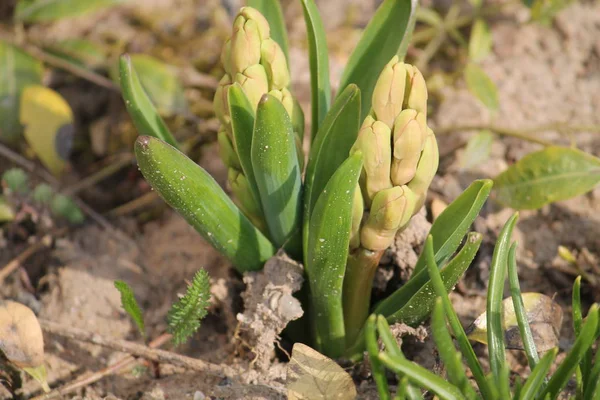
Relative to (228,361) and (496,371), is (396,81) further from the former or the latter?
(228,361)

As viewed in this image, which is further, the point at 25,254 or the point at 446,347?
the point at 25,254

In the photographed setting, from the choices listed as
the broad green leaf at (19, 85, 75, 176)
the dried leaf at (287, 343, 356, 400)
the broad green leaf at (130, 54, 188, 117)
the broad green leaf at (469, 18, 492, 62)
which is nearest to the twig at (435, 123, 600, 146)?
the broad green leaf at (469, 18, 492, 62)

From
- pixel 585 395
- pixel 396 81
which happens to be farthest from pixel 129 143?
pixel 585 395

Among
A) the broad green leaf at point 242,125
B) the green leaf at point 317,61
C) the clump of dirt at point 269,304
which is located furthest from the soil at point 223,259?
the green leaf at point 317,61

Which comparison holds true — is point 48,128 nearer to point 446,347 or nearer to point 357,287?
point 357,287

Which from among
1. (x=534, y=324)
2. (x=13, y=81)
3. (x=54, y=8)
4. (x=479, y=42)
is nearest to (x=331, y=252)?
(x=534, y=324)

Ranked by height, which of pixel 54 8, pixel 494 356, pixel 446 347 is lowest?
pixel 494 356

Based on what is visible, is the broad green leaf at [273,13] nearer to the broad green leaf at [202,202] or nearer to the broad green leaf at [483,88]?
the broad green leaf at [202,202]
